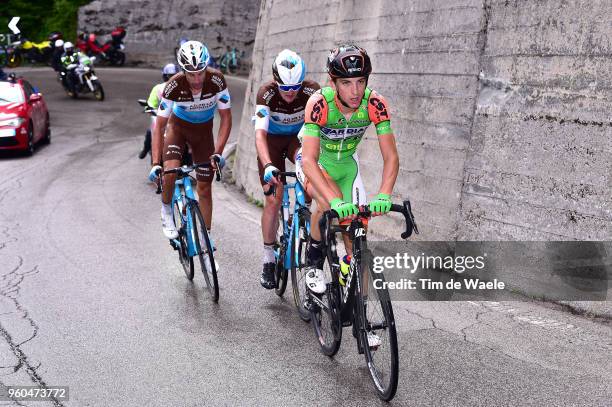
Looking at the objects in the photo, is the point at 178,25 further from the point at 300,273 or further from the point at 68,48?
the point at 300,273

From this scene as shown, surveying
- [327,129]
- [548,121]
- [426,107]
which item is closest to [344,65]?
[327,129]

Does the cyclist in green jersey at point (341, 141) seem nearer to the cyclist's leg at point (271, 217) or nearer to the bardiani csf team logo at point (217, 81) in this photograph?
the cyclist's leg at point (271, 217)

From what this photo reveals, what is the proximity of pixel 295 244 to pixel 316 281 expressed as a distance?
0.88 meters

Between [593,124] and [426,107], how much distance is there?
78.8 inches

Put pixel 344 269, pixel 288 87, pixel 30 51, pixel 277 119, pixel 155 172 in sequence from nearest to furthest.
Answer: pixel 344 269 → pixel 288 87 → pixel 277 119 → pixel 155 172 → pixel 30 51

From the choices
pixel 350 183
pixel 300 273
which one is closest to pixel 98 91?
pixel 300 273

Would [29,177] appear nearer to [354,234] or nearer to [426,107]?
[426,107]

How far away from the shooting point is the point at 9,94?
17.0 metres

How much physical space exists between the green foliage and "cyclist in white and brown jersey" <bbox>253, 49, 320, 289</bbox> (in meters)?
37.0

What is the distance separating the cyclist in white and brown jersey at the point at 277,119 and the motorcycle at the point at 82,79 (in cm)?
2044

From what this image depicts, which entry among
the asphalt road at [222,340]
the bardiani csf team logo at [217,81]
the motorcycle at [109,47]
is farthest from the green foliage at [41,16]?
the bardiani csf team logo at [217,81]

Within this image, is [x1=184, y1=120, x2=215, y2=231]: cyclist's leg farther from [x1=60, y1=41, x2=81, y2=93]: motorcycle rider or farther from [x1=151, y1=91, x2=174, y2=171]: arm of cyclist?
[x1=60, y1=41, x2=81, y2=93]: motorcycle rider

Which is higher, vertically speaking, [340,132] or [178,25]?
[178,25]

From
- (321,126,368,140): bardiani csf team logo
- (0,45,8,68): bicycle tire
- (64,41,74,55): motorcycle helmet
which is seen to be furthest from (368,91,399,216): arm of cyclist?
(0,45,8,68): bicycle tire
